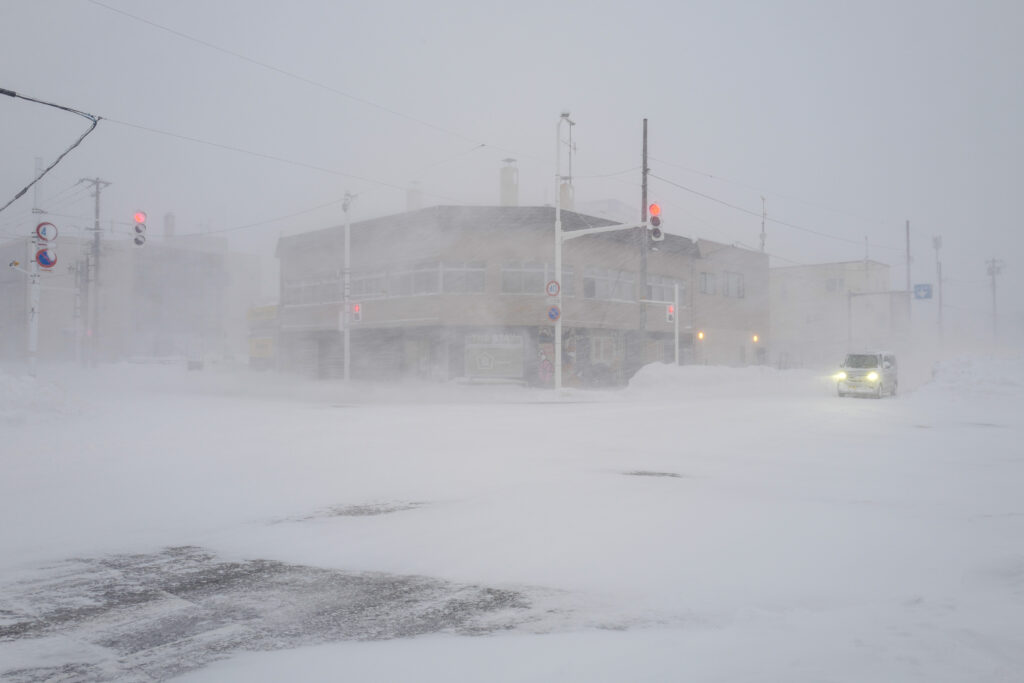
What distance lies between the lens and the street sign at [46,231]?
2047 cm

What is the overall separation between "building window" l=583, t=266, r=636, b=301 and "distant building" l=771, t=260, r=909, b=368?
3581cm

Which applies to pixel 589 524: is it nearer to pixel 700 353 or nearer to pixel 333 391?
pixel 333 391

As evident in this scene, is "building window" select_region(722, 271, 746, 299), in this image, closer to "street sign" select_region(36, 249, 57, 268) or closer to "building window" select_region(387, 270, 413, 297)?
"building window" select_region(387, 270, 413, 297)

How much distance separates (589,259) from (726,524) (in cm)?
3203

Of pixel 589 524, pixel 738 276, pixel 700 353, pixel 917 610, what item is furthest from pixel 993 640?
pixel 738 276

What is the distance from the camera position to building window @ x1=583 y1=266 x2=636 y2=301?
125ft

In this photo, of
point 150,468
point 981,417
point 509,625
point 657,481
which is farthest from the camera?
point 981,417

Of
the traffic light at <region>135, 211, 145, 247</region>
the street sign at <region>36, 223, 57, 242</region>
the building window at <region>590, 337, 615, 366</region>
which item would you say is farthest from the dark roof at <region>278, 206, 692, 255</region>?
the street sign at <region>36, 223, 57, 242</region>

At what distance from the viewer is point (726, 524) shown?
22.1 ft

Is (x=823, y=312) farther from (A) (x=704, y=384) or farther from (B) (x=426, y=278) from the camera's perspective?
(B) (x=426, y=278)

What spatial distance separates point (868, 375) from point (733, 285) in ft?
78.3

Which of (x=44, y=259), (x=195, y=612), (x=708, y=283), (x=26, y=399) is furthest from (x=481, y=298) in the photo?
(x=195, y=612)

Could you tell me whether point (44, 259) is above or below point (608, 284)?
below

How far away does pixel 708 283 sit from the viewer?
4756 cm
